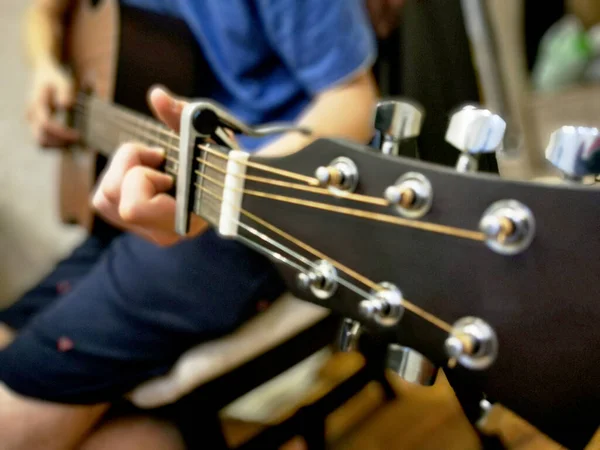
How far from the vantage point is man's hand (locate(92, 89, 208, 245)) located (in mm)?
500

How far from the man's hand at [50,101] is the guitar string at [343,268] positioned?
75 centimetres

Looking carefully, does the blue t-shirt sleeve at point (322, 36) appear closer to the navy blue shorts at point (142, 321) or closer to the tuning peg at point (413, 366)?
the navy blue shorts at point (142, 321)

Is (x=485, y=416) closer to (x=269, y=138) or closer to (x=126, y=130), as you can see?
(x=269, y=138)

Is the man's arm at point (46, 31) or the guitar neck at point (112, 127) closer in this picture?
the guitar neck at point (112, 127)

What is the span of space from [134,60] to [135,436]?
637 millimetres

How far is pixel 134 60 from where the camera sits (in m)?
0.90

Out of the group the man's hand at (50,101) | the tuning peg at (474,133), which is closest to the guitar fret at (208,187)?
the tuning peg at (474,133)

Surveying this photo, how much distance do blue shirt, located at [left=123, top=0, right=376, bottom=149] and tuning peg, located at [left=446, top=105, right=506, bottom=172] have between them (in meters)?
0.41

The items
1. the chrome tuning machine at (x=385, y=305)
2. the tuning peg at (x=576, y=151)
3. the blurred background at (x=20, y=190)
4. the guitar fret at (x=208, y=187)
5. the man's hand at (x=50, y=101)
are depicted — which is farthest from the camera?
the blurred background at (x=20, y=190)

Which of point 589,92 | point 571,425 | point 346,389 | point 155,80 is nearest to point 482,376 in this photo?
point 571,425

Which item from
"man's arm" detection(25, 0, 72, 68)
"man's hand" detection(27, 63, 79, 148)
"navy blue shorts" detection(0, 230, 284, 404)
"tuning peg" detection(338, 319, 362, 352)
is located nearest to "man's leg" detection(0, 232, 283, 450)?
"navy blue shorts" detection(0, 230, 284, 404)

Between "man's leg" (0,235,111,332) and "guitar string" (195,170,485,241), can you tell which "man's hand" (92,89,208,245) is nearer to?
"guitar string" (195,170,485,241)

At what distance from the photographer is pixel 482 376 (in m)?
0.30

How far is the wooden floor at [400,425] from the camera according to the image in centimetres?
66
